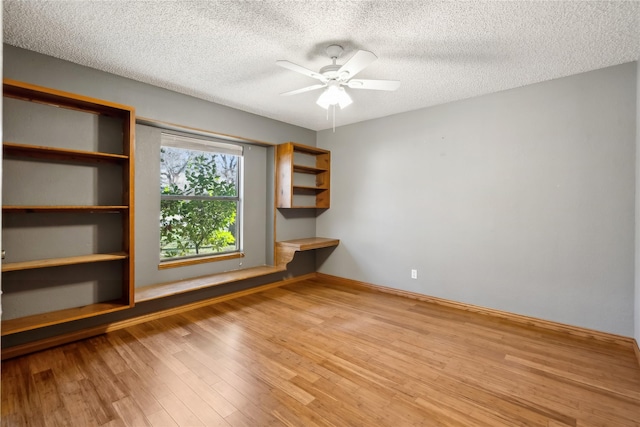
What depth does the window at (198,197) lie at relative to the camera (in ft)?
11.9

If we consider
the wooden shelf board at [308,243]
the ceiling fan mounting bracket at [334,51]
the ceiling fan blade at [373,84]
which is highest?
the ceiling fan mounting bracket at [334,51]

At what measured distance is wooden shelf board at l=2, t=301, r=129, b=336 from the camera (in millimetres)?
2359

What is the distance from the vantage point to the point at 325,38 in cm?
238

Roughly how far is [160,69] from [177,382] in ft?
8.79

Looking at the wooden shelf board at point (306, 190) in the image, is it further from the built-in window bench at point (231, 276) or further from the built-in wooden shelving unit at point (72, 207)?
the built-in wooden shelving unit at point (72, 207)

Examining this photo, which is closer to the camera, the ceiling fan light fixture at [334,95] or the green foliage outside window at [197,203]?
the ceiling fan light fixture at [334,95]

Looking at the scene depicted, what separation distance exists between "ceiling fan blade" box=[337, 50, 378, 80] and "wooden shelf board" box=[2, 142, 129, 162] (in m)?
2.10

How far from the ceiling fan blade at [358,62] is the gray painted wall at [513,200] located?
6.17 feet

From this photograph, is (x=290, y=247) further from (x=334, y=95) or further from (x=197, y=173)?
(x=334, y=95)

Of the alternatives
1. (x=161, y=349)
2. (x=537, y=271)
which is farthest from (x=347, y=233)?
(x=161, y=349)

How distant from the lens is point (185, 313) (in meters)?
3.50

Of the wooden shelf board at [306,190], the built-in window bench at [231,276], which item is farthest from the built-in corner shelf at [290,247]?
the wooden shelf board at [306,190]

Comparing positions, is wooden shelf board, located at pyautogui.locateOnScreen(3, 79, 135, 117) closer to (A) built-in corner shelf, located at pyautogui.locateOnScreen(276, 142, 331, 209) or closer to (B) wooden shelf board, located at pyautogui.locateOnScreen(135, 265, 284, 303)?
(B) wooden shelf board, located at pyautogui.locateOnScreen(135, 265, 284, 303)

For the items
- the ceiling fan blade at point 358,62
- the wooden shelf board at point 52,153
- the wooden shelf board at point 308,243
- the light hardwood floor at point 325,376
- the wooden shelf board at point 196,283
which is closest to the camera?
the light hardwood floor at point 325,376
